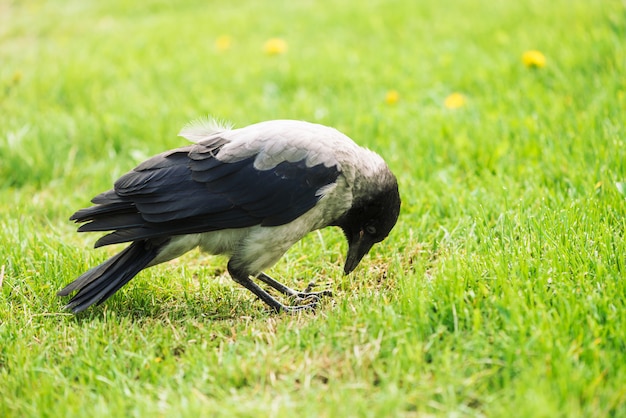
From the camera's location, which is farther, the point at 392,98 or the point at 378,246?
the point at 392,98

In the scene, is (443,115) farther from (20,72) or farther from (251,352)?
(20,72)

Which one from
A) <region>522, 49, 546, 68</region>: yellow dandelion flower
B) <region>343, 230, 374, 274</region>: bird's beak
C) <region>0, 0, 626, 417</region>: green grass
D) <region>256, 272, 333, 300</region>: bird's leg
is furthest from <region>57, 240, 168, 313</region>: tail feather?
<region>522, 49, 546, 68</region>: yellow dandelion flower

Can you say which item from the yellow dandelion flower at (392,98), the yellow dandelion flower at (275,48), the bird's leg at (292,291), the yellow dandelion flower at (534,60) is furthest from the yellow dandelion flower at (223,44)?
the bird's leg at (292,291)

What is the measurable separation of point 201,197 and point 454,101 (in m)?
2.94

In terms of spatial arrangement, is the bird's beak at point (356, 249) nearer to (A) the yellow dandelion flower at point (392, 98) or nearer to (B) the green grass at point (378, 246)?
(B) the green grass at point (378, 246)

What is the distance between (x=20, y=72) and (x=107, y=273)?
428cm

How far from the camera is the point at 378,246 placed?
4.14m

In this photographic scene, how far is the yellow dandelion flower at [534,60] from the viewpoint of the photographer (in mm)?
6008

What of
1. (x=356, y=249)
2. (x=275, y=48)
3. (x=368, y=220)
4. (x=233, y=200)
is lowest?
(x=356, y=249)

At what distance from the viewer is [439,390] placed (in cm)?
261

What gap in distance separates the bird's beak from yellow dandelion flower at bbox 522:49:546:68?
3.07 m

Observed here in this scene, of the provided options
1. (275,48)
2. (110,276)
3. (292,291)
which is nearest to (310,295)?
(292,291)

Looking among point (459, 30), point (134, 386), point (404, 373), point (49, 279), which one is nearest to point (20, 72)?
point (49, 279)

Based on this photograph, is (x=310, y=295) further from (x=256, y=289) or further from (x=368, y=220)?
(x=368, y=220)
